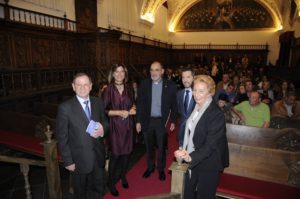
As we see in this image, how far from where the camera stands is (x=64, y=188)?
366cm

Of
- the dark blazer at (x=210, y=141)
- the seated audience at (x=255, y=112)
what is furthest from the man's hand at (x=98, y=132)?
the seated audience at (x=255, y=112)

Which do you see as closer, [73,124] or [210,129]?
[210,129]

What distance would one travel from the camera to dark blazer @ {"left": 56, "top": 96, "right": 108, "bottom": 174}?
230cm

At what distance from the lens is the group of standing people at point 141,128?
2066 mm

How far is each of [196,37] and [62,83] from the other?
1616cm

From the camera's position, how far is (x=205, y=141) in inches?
80.1

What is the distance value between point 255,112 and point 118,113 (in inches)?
99.2

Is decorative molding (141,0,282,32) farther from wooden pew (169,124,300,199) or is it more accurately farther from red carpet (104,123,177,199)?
wooden pew (169,124,300,199)

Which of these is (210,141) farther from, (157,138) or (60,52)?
(60,52)

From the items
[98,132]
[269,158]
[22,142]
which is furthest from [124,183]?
[22,142]

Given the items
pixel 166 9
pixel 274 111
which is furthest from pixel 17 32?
pixel 166 9

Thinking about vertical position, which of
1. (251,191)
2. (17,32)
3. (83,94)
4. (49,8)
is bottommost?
(251,191)

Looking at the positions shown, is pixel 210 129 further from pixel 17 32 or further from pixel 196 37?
pixel 196 37

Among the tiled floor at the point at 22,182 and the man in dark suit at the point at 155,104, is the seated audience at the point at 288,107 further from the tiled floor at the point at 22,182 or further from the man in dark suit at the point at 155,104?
the tiled floor at the point at 22,182
